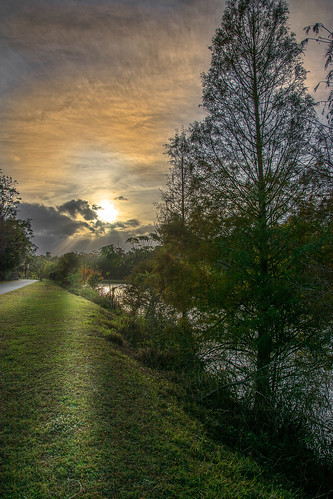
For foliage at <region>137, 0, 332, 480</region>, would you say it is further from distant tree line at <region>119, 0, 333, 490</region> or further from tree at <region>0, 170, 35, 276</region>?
tree at <region>0, 170, 35, 276</region>

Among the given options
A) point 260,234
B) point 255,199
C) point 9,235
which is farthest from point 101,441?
point 9,235

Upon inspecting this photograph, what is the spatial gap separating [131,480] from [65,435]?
106cm

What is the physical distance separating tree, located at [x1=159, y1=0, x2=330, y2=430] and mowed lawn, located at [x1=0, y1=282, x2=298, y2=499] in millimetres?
2030

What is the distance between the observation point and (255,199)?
6.64 meters

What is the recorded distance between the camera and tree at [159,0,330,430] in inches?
231

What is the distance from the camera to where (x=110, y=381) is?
5.53 m

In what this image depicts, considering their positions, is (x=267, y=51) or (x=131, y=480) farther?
(x=267, y=51)

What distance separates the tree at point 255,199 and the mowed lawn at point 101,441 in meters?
2.03

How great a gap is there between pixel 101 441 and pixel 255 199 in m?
5.65

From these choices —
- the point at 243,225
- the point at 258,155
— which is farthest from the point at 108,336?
the point at 258,155

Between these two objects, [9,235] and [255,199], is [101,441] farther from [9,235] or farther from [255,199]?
[9,235]

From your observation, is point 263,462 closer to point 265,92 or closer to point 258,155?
point 258,155

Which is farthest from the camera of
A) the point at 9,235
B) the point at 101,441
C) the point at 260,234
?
the point at 9,235

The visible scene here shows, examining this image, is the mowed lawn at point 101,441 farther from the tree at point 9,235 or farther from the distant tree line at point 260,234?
the tree at point 9,235
